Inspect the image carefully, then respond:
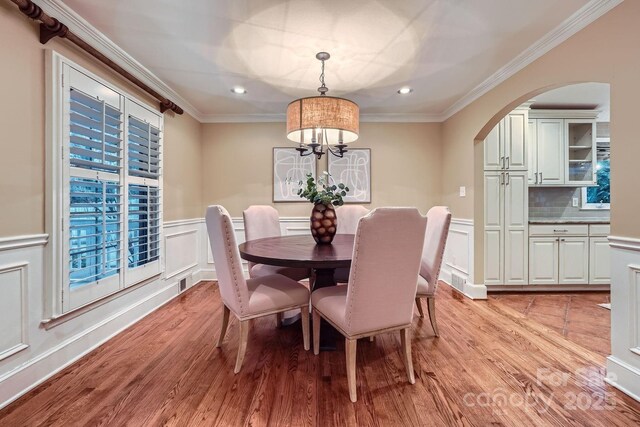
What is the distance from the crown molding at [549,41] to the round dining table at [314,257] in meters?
2.10

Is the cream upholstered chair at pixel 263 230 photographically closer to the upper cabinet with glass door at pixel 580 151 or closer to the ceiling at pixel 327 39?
the ceiling at pixel 327 39

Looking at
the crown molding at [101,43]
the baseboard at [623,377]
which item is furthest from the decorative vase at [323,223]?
the crown molding at [101,43]

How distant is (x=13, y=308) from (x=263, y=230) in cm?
187

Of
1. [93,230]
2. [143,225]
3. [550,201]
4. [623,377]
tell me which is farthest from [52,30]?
[550,201]

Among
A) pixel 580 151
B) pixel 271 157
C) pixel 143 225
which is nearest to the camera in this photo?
pixel 143 225

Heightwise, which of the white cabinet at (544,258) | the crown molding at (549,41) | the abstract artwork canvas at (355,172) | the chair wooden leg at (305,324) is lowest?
the chair wooden leg at (305,324)

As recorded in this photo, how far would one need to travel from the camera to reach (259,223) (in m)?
3.05

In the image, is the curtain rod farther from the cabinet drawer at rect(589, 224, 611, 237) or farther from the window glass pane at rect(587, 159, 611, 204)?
the window glass pane at rect(587, 159, 611, 204)

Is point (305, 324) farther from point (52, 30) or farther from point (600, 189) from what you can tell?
point (600, 189)

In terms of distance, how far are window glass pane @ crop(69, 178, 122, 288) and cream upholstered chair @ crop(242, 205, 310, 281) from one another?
3.51ft

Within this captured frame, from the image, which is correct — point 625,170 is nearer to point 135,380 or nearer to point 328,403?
point 328,403

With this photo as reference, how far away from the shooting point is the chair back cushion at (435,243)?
7.10ft

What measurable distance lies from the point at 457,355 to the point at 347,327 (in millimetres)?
1004

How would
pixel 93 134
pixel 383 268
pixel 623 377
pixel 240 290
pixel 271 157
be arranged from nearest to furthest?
pixel 383 268
pixel 623 377
pixel 240 290
pixel 93 134
pixel 271 157
